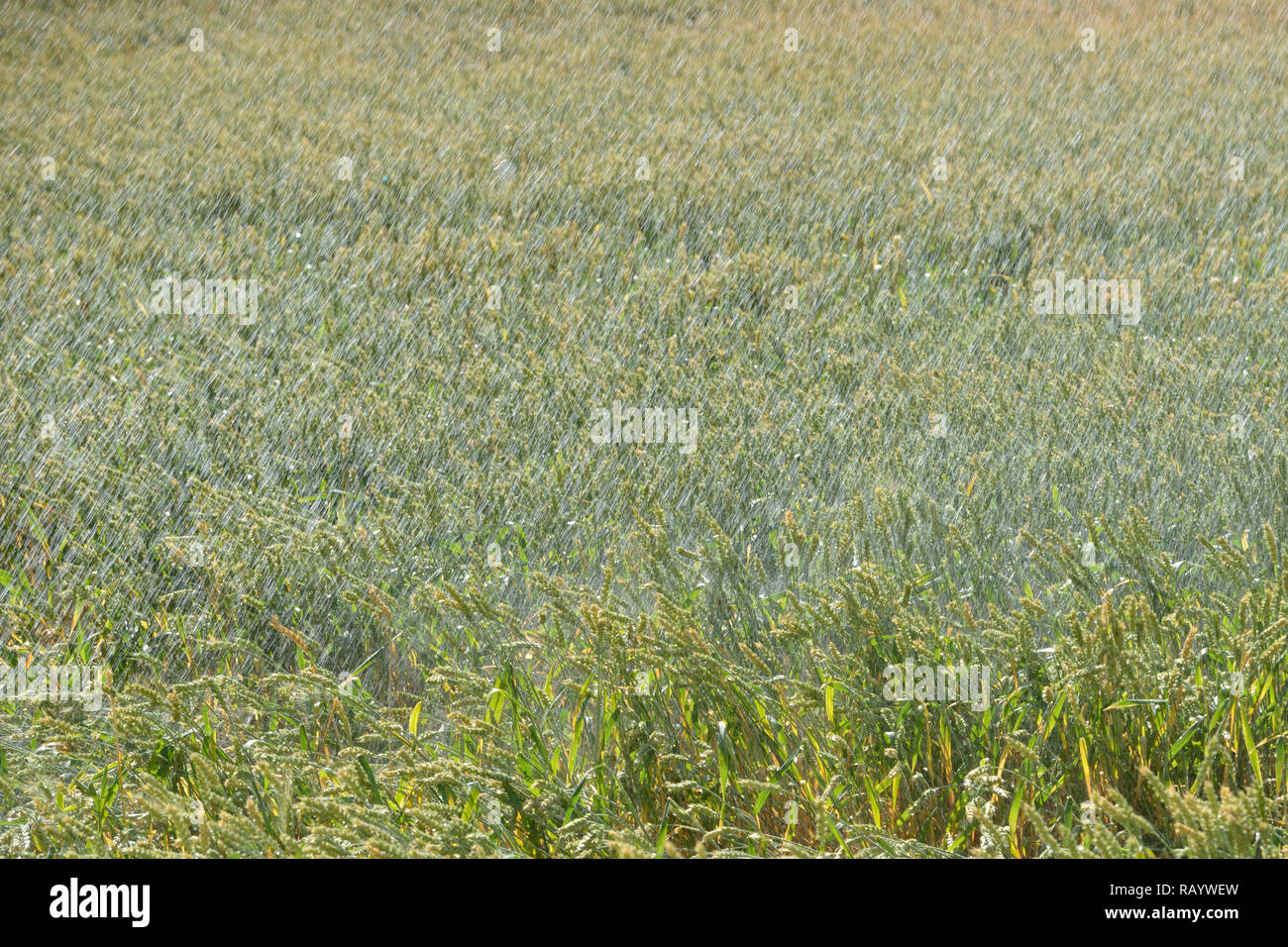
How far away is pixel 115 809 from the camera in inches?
78.4

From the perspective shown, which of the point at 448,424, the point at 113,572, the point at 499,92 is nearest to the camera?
the point at 113,572

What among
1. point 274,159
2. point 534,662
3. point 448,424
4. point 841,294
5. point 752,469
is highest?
point 274,159

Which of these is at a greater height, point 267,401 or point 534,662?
point 267,401

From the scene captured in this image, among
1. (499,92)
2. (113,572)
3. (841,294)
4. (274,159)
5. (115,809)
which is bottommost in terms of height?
(115,809)

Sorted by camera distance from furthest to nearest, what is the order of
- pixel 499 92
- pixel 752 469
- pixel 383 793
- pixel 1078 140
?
pixel 499 92 < pixel 1078 140 < pixel 752 469 < pixel 383 793

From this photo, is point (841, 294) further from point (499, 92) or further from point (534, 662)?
point (499, 92)

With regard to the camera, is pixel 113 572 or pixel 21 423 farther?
pixel 21 423

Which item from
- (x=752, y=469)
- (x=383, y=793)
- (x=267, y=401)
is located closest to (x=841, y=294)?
(x=752, y=469)

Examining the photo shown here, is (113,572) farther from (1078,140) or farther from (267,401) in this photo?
(1078,140)
